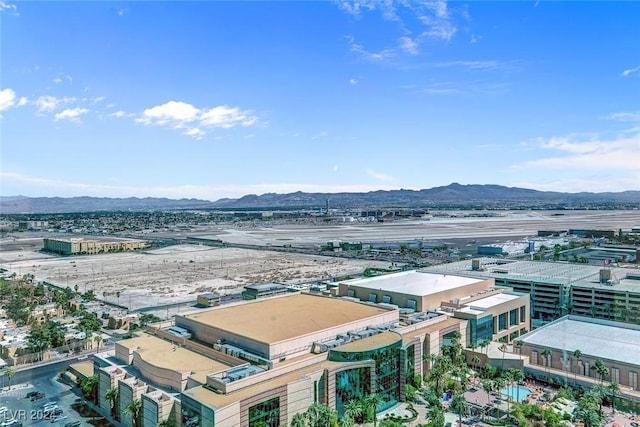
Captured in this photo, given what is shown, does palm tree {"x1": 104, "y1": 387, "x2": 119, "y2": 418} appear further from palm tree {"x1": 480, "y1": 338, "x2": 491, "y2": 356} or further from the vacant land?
the vacant land

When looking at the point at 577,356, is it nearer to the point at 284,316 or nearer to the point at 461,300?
the point at 461,300

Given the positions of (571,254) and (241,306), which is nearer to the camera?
(241,306)

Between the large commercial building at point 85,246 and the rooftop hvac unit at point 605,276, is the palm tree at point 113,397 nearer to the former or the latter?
the rooftop hvac unit at point 605,276

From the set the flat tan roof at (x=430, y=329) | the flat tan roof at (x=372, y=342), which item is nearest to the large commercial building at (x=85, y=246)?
the flat tan roof at (x=430, y=329)

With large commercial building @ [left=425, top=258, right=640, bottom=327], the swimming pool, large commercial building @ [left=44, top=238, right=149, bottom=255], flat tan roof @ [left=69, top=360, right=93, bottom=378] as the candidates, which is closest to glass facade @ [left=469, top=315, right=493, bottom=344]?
the swimming pool

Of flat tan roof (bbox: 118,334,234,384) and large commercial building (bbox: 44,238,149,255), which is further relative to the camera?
large commercial building (bbox: 44,238,149,255)

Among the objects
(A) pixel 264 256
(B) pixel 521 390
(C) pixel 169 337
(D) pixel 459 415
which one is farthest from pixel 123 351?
(A) pixel 264 256

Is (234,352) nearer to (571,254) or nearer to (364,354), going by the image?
(364,354)
